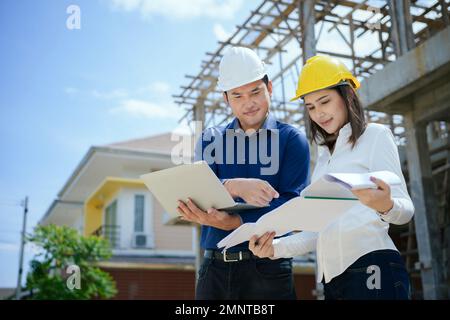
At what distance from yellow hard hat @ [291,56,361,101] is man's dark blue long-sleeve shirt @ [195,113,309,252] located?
326mm

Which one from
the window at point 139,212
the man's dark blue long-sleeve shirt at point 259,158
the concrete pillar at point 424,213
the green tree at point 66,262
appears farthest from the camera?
the window at point 139,212

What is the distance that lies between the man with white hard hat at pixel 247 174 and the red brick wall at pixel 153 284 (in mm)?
12125

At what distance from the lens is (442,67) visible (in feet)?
21.2

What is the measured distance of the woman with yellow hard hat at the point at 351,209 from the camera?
1804 millimetres

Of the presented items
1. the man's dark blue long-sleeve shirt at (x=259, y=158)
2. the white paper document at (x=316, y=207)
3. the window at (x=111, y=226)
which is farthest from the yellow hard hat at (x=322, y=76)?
the window at (x=111, y=226)

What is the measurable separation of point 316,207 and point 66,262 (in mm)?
11282

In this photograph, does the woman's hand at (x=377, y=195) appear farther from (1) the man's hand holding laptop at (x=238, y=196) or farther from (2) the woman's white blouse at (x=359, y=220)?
(1) the man's hand holding laptop at (x=238, y=196)

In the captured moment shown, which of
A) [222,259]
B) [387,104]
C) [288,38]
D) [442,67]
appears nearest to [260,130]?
[222,259]

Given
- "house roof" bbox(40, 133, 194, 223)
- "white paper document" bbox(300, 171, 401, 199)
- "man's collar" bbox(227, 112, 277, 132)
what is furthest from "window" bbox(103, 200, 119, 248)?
"white paper document" bbox(300, 171, 401, 199)

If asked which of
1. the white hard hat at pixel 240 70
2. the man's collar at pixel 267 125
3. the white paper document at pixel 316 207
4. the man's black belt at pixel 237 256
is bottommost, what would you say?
the man's black belt at pixel 237 256

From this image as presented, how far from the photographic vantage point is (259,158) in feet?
7.79

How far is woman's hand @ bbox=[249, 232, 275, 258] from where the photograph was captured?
2098 mm

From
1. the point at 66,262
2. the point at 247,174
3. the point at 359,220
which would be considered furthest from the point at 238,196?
the point at 66,262
